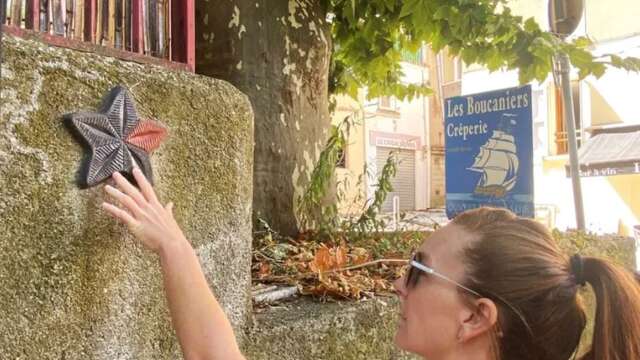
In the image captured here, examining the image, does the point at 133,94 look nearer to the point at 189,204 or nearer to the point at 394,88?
the point at 189,204

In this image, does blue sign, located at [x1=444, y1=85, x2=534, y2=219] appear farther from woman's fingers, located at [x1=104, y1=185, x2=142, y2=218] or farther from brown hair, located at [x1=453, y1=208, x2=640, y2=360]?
woman's fingers, located at [x1=104, y1=185, x2=142, y2=218]

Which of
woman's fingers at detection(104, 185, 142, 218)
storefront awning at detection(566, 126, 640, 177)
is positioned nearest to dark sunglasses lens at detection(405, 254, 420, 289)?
woman's fingers at detection(104, 185, 142, 218)

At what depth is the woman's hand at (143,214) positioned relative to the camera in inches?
61.4

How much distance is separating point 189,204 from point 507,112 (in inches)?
113

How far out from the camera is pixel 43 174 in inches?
60.3

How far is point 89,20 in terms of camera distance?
179 centimetres

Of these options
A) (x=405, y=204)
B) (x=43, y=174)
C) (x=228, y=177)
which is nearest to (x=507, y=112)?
(x=228, y=177)

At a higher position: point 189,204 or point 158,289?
point 189,204

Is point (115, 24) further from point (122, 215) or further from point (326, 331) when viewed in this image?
point (326, 331)

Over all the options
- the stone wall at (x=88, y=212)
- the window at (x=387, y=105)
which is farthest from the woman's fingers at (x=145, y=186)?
the window at (x=387, y=105)

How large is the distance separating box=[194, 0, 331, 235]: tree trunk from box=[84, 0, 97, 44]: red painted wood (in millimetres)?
1990

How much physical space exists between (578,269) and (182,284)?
36.4 inches

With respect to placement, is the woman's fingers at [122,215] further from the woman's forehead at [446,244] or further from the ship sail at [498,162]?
the ship sail at [498,162]

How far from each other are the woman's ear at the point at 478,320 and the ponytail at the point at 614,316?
226 millimetres
